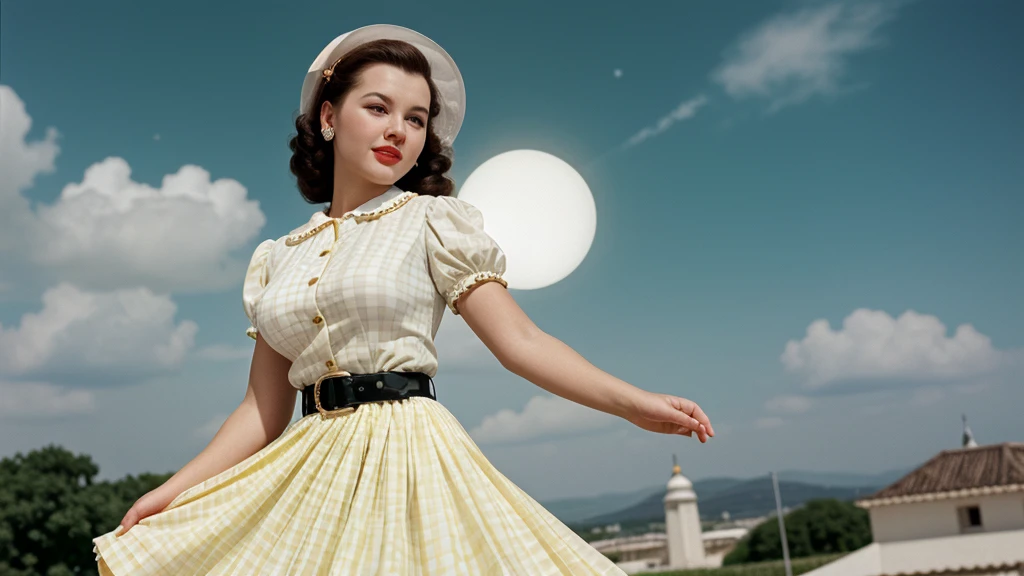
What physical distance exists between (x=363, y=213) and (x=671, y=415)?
3.32 ft

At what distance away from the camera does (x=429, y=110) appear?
2.42 meters

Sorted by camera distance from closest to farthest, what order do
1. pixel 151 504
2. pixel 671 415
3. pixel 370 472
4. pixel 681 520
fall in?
pixel 671 415
pixel 370 472
pixel 151 504
pixel 681 520

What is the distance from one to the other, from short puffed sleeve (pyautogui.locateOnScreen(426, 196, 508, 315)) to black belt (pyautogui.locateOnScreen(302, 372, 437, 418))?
21 cm

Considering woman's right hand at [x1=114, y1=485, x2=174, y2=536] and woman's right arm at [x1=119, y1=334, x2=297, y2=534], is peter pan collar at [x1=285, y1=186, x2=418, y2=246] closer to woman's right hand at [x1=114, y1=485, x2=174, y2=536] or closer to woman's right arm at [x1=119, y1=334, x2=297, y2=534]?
woman's right arm at [x1=119, y1=334, x2=297, y2=534]

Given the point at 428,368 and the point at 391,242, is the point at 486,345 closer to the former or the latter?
the point at 428,368

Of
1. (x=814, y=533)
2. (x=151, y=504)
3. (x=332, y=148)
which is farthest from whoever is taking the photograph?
(x=814, y=533)

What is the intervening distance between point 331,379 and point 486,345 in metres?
0.37

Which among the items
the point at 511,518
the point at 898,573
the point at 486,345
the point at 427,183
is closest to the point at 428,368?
the point at 486,345

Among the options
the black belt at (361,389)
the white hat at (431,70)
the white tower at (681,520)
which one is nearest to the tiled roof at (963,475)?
the white tower at (681,520)

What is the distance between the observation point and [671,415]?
1663mm

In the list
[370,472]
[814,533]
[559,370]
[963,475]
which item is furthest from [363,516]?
[814,533]

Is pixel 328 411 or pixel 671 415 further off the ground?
pixel 328 411

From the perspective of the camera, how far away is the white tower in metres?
51.7

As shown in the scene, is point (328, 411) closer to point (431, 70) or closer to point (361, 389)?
point (361, 389)
